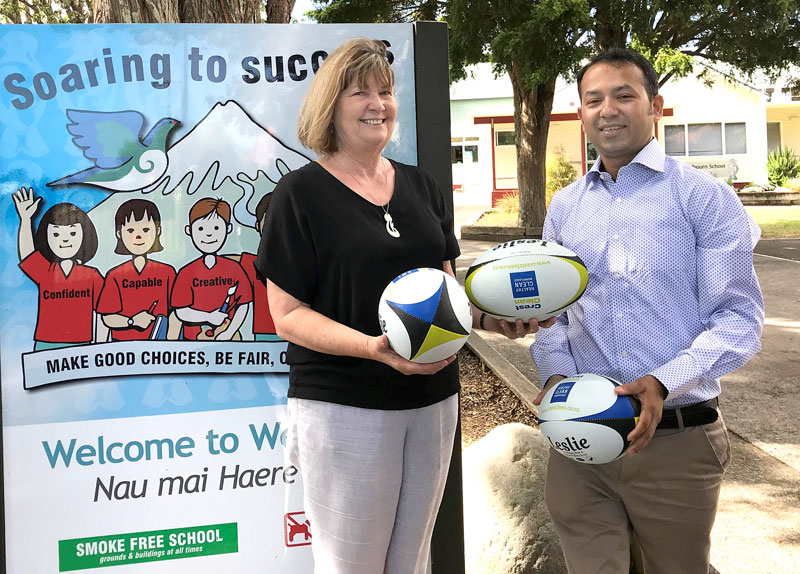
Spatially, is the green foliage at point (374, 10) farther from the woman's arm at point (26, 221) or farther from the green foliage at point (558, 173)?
the woman's arm at point (26, 221)

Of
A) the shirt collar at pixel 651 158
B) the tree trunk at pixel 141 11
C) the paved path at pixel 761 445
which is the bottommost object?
the paved path at pixel 761 445

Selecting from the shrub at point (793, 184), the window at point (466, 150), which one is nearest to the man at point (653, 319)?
the shrub at point (793, 184)

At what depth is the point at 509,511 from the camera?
3490 millimetres

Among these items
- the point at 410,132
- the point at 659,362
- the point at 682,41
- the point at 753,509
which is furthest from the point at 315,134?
the point at 682,41

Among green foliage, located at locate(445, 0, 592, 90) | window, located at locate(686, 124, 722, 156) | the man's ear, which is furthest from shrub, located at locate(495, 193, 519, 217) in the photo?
the man's ear

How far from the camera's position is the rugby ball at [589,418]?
2268mm

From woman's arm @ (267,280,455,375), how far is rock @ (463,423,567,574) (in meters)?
1.58

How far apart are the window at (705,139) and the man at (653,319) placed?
33564 mm

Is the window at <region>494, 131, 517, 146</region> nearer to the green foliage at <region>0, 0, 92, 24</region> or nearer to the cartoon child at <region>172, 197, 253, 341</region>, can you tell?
the green foliage at <region>0, 0, 92, 24</region>

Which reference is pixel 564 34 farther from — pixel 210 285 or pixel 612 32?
pixel 210 285

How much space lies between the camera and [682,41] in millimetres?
17547

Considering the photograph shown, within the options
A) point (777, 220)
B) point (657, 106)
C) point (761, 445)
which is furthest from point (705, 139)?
point (657, 106)

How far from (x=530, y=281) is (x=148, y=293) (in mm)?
1404

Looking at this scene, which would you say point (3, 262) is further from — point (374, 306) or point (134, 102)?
point (374, 306)
